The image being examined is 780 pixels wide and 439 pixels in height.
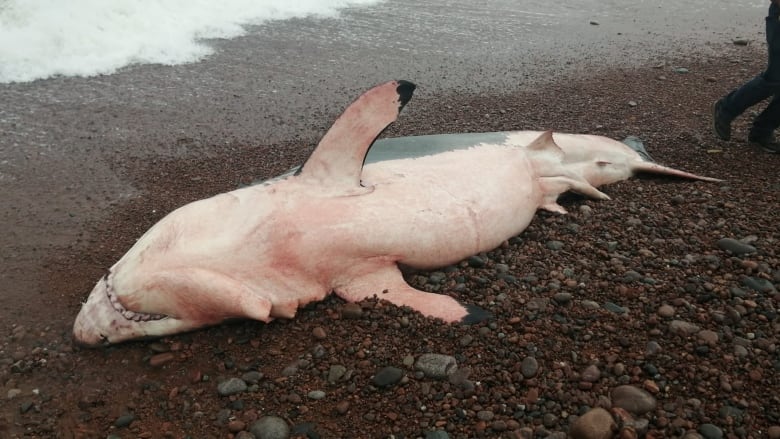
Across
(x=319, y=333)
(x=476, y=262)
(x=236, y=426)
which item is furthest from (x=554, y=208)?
(x=236, y=426)

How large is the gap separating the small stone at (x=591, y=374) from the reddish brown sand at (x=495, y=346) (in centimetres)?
2

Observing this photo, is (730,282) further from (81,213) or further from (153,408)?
(81,213)

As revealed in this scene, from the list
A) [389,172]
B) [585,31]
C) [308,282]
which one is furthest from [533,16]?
[308,282]

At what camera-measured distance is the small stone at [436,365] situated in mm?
3137

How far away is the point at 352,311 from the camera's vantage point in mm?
3619

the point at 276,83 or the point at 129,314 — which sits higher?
the point at 276,83

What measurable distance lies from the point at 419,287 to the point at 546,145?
180cm

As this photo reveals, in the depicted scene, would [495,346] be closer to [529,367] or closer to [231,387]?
[529,367]

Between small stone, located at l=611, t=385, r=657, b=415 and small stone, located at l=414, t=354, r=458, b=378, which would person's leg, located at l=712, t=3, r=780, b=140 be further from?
small stone, located at l=414, t=354, r=458, b=378

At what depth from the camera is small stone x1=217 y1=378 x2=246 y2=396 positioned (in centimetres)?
320

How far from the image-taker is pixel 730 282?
364 cm

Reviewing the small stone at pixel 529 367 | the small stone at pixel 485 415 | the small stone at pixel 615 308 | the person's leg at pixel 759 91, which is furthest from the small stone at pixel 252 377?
the person's leg at pixel 759 91

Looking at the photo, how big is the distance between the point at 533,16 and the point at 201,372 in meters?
9.85

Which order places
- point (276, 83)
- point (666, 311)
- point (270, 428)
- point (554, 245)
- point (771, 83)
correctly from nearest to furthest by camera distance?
point (270, 428), point (666, 311), point (554, 245), point (771, 83), point (276, 83)
